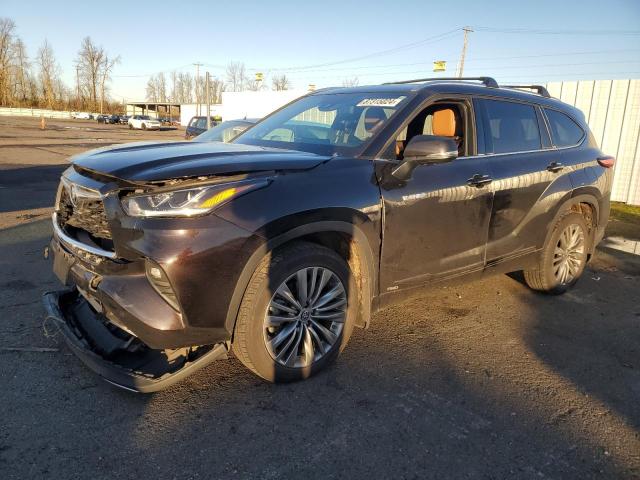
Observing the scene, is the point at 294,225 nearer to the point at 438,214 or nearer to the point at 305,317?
the point at 305,317

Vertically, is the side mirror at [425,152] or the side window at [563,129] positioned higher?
the side window at [563,129]

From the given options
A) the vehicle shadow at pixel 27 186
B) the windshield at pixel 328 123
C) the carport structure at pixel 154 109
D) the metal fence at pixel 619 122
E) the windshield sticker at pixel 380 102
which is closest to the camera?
the windshield at pixel 328 123

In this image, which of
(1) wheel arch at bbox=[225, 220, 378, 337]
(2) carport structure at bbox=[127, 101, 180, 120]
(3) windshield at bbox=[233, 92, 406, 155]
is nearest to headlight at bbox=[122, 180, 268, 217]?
(1) wheel arch at bbox=[225, 220, 378, 337]

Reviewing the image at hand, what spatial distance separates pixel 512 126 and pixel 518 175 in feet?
1.57

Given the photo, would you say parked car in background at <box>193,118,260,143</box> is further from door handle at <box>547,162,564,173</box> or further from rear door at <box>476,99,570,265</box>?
door handle at <box>547,162,564,173</box>

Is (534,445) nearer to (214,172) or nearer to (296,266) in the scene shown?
(296,266)

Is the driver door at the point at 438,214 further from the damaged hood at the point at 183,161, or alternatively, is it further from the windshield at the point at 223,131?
the windshield at the point at 223,131

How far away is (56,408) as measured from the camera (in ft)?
8.64

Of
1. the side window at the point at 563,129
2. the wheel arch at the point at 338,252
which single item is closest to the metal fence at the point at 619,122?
the side window at the point at 563,129

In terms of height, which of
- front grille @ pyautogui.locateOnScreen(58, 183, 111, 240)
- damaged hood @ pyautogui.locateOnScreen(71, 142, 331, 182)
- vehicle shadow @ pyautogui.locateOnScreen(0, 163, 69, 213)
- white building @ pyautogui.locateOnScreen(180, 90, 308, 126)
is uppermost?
white building @ pyautogui.locateOnScreen(180, 90, 308, 126)

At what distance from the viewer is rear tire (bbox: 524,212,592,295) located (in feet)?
14.9

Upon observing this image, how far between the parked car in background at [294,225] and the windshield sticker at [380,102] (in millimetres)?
24

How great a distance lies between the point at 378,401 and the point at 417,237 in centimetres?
113

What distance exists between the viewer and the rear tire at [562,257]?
454cm
